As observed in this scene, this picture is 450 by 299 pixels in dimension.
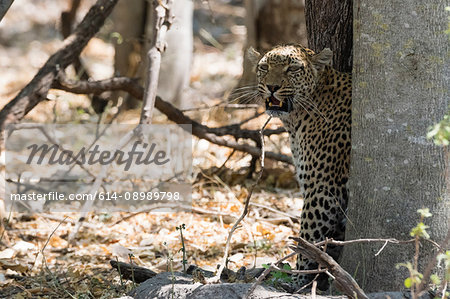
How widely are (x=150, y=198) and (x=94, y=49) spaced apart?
9579 mm

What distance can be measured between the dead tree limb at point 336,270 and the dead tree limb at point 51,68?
12.6 ft

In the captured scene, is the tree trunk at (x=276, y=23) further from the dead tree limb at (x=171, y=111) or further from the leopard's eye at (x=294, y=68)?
the leopard's eye at (x=294, y=68)

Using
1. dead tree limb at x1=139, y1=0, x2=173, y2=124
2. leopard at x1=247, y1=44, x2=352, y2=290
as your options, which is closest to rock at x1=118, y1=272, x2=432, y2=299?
leopard at x1=247, y1=44, x2=352, y2=290

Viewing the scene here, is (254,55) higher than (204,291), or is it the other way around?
(254,55)

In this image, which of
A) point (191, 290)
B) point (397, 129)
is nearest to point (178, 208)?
point (191, 290)

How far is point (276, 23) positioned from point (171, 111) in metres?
3.49

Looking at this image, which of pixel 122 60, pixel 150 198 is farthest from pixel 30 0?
pixel 150 198

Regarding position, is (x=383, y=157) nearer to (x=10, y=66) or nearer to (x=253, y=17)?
(x=253, y=17)

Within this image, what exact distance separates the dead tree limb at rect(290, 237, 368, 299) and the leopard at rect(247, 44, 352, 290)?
3.94 feet

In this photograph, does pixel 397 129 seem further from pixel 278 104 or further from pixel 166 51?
pixel 166 51

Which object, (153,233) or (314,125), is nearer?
(314,125)

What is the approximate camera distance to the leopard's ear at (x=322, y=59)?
536 cm

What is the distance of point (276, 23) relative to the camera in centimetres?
1063

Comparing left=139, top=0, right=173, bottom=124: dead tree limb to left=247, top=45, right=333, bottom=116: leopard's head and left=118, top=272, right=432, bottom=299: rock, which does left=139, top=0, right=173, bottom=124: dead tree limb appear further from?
left=118, top=272, right=432, bottom=299: rock
